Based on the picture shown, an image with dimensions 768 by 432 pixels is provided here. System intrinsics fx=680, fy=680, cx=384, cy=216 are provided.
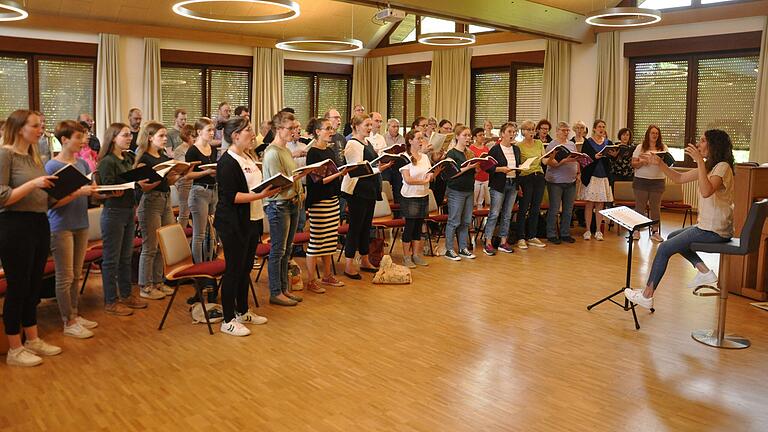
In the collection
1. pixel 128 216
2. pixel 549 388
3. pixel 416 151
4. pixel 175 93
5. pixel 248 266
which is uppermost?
pixel 175 93

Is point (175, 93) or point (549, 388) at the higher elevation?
point (175, 93)

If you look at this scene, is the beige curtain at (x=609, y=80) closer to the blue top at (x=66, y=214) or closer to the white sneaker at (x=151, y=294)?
the white sneaker at (x=151, y=294)

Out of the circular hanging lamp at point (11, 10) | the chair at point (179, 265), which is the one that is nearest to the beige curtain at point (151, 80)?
the circular hanging lamp at point (11, 10)

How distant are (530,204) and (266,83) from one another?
8.08m

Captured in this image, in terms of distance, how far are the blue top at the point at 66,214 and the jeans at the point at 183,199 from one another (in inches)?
80.7

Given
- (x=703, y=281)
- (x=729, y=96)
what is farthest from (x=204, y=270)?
(x=729, y=96)

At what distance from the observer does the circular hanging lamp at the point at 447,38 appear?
37.9 feet

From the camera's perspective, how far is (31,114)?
427cm

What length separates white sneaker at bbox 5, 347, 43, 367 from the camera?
14.4 ft

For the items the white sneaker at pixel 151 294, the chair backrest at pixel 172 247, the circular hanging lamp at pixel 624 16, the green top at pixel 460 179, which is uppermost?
the circular hanging lamp at pixel 624 16

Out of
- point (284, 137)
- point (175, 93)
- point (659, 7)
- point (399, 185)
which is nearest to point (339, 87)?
point (175, 93)

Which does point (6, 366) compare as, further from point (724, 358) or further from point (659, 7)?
point (659, 7)

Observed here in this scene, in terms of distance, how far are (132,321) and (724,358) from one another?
443cm

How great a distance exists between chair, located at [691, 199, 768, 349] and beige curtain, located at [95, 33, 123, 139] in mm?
10867
